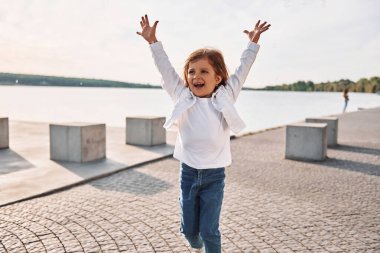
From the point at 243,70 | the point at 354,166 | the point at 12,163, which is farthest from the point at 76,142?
the point at 354,166

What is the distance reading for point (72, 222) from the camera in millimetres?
4793

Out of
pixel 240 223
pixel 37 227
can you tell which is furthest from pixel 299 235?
pixel 37 227

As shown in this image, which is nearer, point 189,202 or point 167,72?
point 189,202

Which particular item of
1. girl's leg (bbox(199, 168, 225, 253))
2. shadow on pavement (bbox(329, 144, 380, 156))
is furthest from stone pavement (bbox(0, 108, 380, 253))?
shadow on pavement (bbox(329, 144, 380, 156))

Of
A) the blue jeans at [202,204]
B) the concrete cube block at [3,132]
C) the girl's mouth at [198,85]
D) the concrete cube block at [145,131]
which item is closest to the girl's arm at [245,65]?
the girl's mouth at [198,85]

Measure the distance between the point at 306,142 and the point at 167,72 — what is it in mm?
7085

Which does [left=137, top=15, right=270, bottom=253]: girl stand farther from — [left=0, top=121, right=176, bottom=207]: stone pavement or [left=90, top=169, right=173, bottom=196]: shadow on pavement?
[left=0, top=121, right=176, bottom=207]: stone pavement

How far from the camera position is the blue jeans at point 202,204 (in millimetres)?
3078

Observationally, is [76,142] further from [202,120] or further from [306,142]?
[202,120]

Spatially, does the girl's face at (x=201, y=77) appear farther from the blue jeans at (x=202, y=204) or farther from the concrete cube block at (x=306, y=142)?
the concrete cube block at (x=306, y=142)

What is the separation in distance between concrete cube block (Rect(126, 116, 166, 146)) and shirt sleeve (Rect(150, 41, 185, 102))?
25.8 ft

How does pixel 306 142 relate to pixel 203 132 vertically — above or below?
below

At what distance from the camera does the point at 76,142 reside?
859 centimetres

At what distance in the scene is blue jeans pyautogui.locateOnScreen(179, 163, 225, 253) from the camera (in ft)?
10.1
